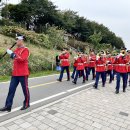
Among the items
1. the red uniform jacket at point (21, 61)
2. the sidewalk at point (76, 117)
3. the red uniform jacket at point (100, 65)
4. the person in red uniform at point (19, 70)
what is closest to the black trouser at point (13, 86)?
the person in red uniform at point (19, 70)

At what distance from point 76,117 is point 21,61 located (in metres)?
2.03

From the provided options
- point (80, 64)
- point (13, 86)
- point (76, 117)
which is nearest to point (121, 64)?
Answer: point (80, 64)

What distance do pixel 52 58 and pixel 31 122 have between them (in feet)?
47.3

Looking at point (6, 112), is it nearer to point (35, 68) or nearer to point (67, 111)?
point (67, 111)

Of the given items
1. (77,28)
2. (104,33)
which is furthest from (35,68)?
(104,33)

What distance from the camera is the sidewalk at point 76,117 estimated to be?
5.01 meters

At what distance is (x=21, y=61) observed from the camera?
579 cm

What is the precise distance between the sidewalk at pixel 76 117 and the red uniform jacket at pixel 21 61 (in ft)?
3.59

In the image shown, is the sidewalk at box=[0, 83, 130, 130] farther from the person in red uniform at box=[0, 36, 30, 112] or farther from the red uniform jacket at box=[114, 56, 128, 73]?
the red uniform jacket at box=[114, 56, 128, 73]

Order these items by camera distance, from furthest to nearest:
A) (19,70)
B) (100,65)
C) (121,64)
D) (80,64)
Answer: (80,64)
(100,65)
(121,64)
(19,70)

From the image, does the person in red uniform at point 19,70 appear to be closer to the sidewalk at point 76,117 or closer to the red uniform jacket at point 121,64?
the sidewalk at point 76,117

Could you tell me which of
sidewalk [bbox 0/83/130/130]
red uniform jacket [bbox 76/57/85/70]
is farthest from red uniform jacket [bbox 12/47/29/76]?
red uniform jacket [bbox 76/57/85/70]

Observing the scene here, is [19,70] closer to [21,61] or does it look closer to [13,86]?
[21,61]

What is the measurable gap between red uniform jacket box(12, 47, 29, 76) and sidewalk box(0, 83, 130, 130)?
1095mm
